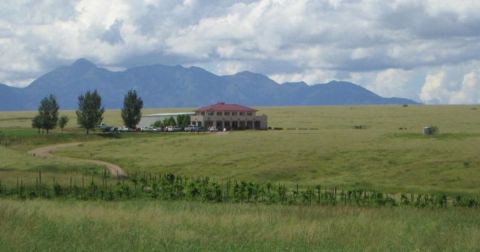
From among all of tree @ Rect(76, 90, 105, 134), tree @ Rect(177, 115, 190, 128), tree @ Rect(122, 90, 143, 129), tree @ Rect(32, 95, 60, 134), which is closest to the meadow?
tree @ Rect(76, 90, 105, 134)

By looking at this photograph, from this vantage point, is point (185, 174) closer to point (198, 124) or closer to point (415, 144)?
point (415, 144)

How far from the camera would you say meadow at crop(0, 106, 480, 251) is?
17.9 metres

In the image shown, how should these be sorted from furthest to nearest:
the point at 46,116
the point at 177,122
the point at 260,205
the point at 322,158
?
the point at 177,122, the point at 46,116, the point at 322,158, the point at 260,205

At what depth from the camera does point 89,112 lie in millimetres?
136250

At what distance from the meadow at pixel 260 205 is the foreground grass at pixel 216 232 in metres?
0.03

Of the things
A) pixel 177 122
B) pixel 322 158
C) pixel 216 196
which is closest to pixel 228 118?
pixel 177 122

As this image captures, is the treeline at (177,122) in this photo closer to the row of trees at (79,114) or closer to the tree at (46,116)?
the row of trees at (79,114)

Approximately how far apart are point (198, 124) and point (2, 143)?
6680cm

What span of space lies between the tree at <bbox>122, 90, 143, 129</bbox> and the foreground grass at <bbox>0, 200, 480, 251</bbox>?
131 metres

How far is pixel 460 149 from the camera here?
7481 cm

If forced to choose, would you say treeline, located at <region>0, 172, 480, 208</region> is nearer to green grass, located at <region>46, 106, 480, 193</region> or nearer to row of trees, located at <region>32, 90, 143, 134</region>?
green grass, located at <region>46, 106, 480, 193</region>

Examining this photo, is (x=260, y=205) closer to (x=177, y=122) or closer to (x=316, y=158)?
(x=316, y=158)

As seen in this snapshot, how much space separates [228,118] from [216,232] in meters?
149

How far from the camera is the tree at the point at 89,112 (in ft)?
445
